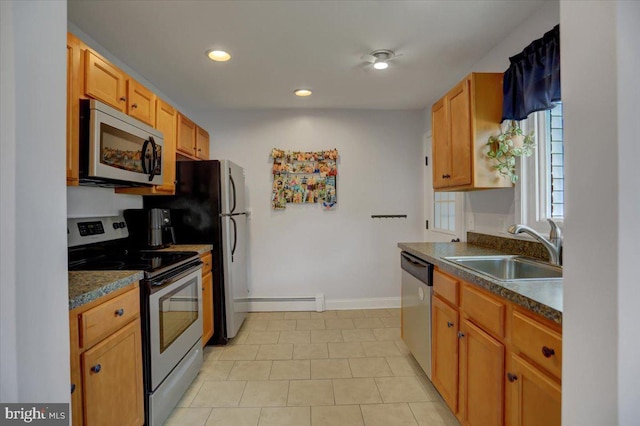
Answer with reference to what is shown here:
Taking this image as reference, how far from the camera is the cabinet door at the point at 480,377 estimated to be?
4.37 feet

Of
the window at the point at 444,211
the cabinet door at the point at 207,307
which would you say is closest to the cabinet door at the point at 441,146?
the window at the point at 444,211

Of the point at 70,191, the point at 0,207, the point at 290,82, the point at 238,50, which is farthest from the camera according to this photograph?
the point at 290,82

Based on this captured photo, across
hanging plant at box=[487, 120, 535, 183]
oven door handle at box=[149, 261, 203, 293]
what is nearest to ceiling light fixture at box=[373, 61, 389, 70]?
hanging plant at box=[487, 120, 535, 183]

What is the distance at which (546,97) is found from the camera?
5.73 feet

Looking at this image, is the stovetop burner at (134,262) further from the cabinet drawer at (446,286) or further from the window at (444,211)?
the window at (444,211)

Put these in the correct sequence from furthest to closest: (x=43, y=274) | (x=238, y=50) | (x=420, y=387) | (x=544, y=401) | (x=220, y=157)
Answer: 1. (x=220, y=157)
2. (x=238, y=50)
3. (x=420, y=387)
4. (x=544, y=401)
5. (x=43, y=274)

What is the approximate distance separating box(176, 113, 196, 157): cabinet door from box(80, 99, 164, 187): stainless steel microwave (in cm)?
60

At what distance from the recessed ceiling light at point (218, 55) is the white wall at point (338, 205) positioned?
1300mm

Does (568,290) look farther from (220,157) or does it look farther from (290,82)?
(220,157)

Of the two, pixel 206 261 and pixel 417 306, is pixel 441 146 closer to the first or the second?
pixel 417 306

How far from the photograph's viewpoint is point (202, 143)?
3.47m

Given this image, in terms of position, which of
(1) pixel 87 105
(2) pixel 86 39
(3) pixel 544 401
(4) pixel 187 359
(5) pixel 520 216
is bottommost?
(4) pixel 187 359

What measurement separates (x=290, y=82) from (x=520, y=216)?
2217mm

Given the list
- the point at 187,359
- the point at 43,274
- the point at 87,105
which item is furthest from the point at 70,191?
the point at 43,274
